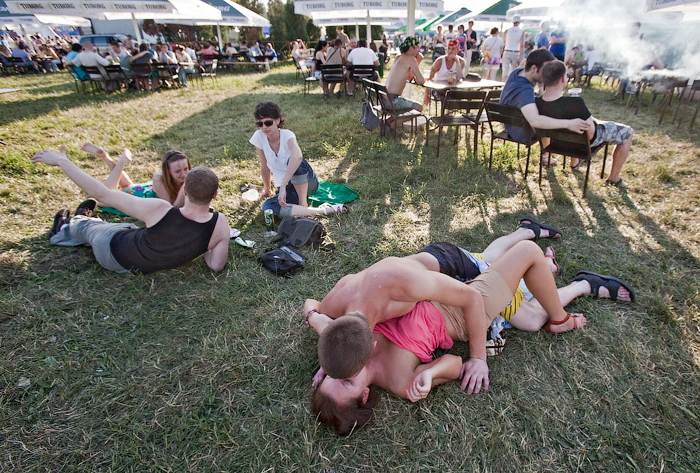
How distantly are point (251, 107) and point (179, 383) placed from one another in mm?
8705

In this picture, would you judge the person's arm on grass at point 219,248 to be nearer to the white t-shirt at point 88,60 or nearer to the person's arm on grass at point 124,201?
the person's arm on grass at point 124,201

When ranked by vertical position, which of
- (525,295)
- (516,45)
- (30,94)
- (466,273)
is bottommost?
(525,295)

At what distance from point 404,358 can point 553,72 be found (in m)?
3.84

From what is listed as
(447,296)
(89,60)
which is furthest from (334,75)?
(447,296)

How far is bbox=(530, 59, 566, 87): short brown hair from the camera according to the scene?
13.4 ft

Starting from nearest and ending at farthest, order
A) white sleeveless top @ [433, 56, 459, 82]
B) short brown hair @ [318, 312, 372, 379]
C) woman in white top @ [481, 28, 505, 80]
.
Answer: short brown hair @ [318, 312, 372, 379] → white sleeveless top @ [433, 56, 459, 82] → woman in white top @ [481, 28, 505, 80]

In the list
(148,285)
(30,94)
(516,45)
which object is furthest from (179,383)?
(30,94)

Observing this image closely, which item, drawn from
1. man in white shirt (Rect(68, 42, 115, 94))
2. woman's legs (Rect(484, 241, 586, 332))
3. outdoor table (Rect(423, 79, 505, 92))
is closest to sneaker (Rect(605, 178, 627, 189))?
outdoor table (Rect(423, 79, 505, 92))

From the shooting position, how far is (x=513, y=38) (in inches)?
450

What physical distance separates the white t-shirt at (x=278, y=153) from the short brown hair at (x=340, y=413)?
2.93m

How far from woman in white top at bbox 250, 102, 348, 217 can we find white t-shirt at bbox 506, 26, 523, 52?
10420mm

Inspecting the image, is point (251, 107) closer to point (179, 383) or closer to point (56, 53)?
point (179, 383)

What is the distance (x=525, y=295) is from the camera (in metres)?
2.65

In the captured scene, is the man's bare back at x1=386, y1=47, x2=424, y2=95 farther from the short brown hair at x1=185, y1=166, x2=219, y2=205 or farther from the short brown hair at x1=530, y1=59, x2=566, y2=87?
the short brown hair at x1=185, y1=166, x2=219, y2=205
